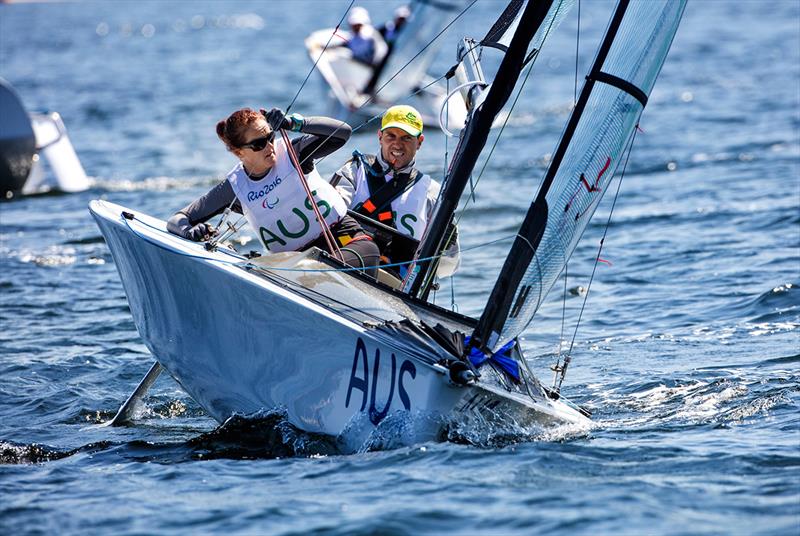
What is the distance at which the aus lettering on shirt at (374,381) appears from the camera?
13.0 feet

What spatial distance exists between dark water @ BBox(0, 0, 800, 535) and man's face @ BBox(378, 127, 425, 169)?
132 cm

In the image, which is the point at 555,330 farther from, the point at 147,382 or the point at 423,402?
the point at 423,402

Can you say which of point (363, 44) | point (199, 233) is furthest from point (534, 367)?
point (363, 44)

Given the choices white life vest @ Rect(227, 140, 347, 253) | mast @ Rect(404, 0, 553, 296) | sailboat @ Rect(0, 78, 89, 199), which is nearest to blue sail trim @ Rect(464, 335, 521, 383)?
mast @ Rect(404, 0, 553, 296)

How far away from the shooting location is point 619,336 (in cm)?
635

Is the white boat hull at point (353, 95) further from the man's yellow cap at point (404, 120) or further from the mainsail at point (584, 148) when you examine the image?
the mainsail at point (584, 148)

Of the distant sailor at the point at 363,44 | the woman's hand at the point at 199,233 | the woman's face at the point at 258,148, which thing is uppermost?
the distant sailor at the point at 363,44

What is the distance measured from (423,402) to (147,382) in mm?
1929

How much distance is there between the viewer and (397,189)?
5305mm

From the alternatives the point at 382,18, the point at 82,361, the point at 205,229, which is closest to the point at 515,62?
the point at 205,229

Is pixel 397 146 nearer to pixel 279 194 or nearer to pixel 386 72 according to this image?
pixel 279 194

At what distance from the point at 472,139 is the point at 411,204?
63 cm

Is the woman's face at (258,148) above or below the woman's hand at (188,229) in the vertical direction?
above

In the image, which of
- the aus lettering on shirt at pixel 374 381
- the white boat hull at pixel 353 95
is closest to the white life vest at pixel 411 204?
the aus lettering on shirt at pixel 374 381
